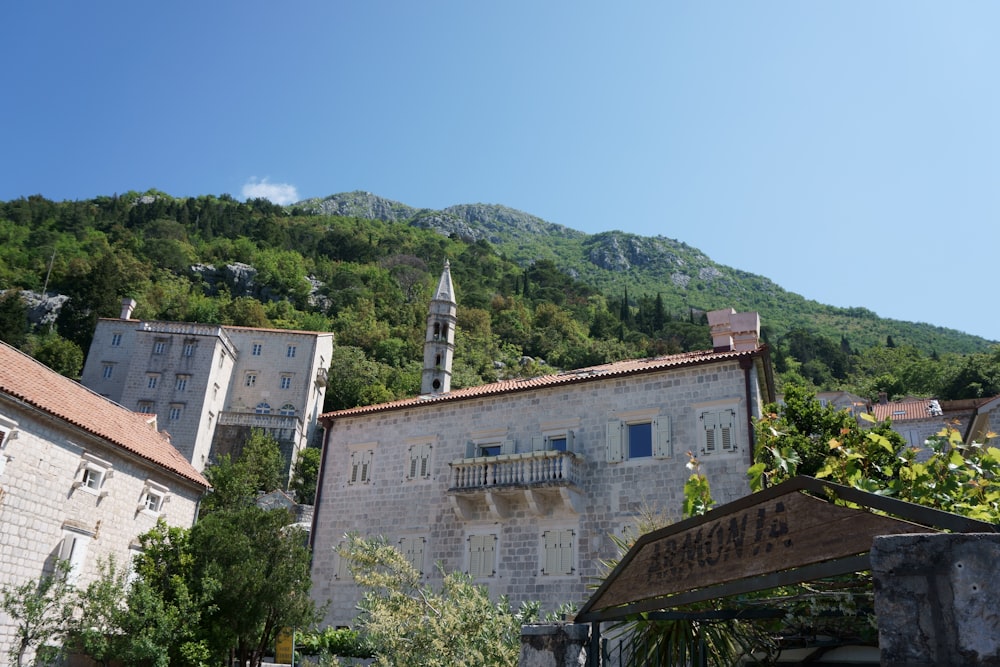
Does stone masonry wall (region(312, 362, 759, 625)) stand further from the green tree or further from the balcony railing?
the green tree

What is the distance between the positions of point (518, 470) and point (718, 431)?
580 centimetres

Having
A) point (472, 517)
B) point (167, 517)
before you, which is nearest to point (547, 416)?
point (472, 517)

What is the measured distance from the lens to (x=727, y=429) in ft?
66.5

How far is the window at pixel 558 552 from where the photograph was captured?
826 inches

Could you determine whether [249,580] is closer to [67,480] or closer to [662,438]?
[67,480]

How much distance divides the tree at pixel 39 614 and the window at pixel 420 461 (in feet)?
33.2

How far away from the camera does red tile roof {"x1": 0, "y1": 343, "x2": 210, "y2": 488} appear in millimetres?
19375

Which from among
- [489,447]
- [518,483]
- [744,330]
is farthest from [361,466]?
A: [744,330]

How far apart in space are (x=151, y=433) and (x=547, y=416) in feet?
46.9

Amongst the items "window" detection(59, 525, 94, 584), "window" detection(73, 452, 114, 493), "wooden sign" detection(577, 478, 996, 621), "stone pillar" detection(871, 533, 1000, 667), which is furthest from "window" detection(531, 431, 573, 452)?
"stone pillar" detection(871, 533, 1000, 667)

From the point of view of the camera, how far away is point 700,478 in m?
6.84

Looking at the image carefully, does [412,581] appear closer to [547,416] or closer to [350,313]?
[547,416]

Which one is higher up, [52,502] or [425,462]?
[425,462]

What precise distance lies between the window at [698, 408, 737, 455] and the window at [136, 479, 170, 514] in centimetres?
1688
